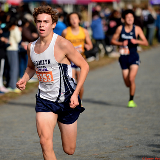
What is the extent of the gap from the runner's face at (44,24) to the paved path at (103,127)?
5.75 ft

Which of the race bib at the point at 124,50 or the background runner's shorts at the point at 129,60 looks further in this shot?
the race bib at the point at 124,50

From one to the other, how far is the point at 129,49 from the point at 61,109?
4.30 meters

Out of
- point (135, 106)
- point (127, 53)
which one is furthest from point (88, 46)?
point (135, 106)

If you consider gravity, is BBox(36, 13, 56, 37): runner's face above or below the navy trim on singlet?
above

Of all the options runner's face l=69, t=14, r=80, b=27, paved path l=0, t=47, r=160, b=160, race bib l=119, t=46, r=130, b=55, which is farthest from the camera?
race bib l=119, t=46, r=130, b=55

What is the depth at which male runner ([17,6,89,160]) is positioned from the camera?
13.0 ft

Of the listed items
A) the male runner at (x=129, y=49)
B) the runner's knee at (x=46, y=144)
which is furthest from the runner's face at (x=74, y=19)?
the runner's knee at (x=46, y=144)

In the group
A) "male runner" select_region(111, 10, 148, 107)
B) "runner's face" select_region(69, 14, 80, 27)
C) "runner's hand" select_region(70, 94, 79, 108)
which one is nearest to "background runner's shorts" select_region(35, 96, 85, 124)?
"runner's hand" select_region(70, 94, 79, 108)

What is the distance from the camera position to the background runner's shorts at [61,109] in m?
4.09

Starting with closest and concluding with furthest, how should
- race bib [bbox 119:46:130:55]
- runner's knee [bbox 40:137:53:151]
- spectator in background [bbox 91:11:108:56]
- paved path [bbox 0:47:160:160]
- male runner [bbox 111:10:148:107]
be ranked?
runner's knee [bbox 40:137:53:151], paved path [bbox 0:47:160:160], male runner [bbox 111:10:148:107], race bib [bbox 119:46:130:55], spectator in background [bbox 91:11:108:56]

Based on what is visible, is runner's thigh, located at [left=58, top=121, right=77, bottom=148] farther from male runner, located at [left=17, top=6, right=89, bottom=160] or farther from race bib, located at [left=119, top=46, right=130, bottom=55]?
race bib, located at [left=119, top=46, right=130, bottom=55]

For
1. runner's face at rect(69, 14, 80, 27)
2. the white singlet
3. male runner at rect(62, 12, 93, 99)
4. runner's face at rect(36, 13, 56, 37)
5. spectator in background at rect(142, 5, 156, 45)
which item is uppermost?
runner's face at rect(36, 13, 56, 37)

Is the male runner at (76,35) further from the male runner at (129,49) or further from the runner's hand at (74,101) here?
the runner's hand at (74,101)

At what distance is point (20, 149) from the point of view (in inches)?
209
